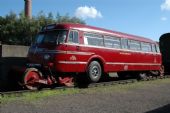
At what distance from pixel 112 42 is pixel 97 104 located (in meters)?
7.18

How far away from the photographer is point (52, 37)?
15188 mm

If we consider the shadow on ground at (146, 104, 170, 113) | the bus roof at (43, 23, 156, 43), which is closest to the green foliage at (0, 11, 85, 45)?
the bus roof at (43, 23, 156, 43)

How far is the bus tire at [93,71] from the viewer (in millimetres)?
16062

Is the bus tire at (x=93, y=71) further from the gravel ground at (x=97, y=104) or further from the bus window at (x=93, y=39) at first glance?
the gravel ground at (x=97, y=104)

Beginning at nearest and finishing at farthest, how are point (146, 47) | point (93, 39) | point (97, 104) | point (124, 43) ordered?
point (97, 104) < point (93, 39) < point (124, 43) < point (146, 47)

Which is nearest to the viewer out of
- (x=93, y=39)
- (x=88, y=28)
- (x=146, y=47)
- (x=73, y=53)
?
(x=73, y=53)

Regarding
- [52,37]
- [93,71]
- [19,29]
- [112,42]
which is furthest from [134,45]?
[19,29]

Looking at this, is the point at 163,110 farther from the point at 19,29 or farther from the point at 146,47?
the point at 19,29

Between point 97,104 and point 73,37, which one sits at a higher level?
point 73,37

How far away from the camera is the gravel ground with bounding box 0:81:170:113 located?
33.5ft

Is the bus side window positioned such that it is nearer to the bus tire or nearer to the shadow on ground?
the bus tire

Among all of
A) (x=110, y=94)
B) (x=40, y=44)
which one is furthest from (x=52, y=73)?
(x=110, y=94)

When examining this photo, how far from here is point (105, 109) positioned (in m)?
10.6

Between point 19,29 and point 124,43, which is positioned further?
point 19,29
